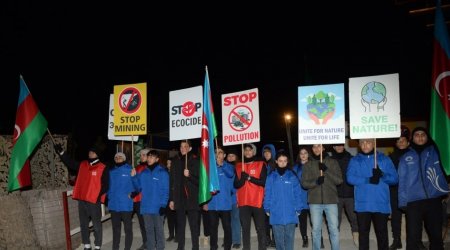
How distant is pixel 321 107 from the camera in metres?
7.24

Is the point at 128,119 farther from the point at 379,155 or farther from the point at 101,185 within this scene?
the point at 379,155

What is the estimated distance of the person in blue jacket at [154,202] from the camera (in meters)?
7.80

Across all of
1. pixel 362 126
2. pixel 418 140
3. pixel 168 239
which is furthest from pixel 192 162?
pixel 418 140

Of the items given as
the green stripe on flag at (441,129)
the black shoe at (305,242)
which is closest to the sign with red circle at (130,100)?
the black shoe at (305,242)

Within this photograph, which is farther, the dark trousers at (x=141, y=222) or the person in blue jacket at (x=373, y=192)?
the dark trousers at (x=141, y=222)

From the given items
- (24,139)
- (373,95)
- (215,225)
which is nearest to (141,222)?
(215,225)

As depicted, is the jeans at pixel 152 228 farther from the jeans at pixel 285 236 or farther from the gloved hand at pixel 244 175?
the jeans at pixel 285 236

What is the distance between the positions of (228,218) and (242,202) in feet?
1.94

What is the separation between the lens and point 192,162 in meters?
8.02

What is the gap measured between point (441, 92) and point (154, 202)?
17.1 feet

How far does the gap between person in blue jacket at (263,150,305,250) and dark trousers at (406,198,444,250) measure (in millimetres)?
1706

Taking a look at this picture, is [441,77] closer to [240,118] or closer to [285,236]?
[240,118]

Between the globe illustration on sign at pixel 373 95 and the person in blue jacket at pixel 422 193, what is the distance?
0.95 m

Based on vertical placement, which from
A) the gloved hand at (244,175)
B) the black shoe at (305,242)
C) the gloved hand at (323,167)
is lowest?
the black shoe at (305,242)
